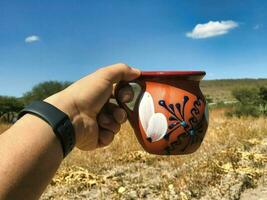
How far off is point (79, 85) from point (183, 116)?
38 cm

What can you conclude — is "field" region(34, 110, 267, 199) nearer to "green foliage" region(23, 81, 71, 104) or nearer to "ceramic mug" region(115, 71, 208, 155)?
"ceramic mug" region(115, 71, 208, 155)

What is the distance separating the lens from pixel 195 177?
3.77 metres

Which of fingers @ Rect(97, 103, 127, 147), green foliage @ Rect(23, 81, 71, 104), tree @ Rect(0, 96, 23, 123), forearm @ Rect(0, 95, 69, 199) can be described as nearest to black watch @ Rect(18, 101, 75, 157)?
forearm @ Rect(0, 95, 69, 199)

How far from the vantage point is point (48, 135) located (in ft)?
3.77

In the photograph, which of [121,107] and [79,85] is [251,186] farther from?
[79,85]

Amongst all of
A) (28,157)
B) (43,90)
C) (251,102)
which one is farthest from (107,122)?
(43,90)

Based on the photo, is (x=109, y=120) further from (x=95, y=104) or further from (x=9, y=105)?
(x=9, y=105)

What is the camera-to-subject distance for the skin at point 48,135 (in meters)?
1.04

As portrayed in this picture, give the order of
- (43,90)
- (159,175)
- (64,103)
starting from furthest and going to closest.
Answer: (43,90) < (159,175) < (64,103)

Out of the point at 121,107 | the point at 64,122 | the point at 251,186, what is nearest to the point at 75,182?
the point at 251,186

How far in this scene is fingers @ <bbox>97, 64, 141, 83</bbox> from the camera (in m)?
1.56

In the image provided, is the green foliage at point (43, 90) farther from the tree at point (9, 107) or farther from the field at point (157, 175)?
the field at point (157, 175)

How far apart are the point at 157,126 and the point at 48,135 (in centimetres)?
49

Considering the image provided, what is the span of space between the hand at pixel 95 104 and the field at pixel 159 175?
187 centimetres
